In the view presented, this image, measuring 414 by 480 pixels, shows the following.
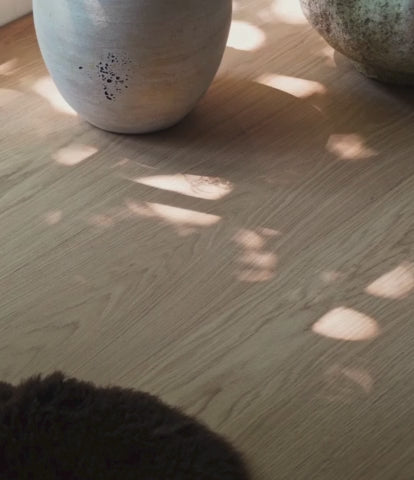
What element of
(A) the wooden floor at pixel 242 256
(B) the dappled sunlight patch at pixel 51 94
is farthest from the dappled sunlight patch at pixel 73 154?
(B) the dappled sunlight patch at pixel 51 94

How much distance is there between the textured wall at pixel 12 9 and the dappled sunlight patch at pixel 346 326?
1.21 meters

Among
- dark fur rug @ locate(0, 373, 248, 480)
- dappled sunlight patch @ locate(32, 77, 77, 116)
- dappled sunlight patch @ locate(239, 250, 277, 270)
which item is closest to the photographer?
dark fur rug @ locate(0, 373, 248, 480)

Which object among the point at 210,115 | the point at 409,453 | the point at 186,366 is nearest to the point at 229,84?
the point at 210,115

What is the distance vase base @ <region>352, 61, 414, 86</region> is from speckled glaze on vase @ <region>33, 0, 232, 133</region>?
1.30 feet

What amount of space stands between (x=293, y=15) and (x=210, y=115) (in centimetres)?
47

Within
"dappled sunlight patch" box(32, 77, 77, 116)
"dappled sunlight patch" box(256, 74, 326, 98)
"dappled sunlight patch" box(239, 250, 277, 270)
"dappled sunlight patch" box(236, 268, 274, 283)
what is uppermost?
"dappled sunlight patch" box(32, 77, 77, 116)

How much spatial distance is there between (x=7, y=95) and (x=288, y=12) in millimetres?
762

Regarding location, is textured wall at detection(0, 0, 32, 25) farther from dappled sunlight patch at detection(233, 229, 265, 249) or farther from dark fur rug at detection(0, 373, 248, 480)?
dark fur rug at detection(0, 373, 248, 480)

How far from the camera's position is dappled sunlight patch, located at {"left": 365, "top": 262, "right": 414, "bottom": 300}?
5.51ft

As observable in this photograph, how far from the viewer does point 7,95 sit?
210 cm

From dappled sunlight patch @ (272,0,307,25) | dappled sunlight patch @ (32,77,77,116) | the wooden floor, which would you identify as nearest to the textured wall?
the wooden floor

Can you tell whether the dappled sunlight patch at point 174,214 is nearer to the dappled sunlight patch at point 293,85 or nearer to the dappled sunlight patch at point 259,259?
the dappled sunlight patch at point 259,259

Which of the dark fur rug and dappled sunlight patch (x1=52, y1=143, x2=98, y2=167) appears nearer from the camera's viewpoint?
the dark fur rug

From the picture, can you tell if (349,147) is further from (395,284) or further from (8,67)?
(8,67)
